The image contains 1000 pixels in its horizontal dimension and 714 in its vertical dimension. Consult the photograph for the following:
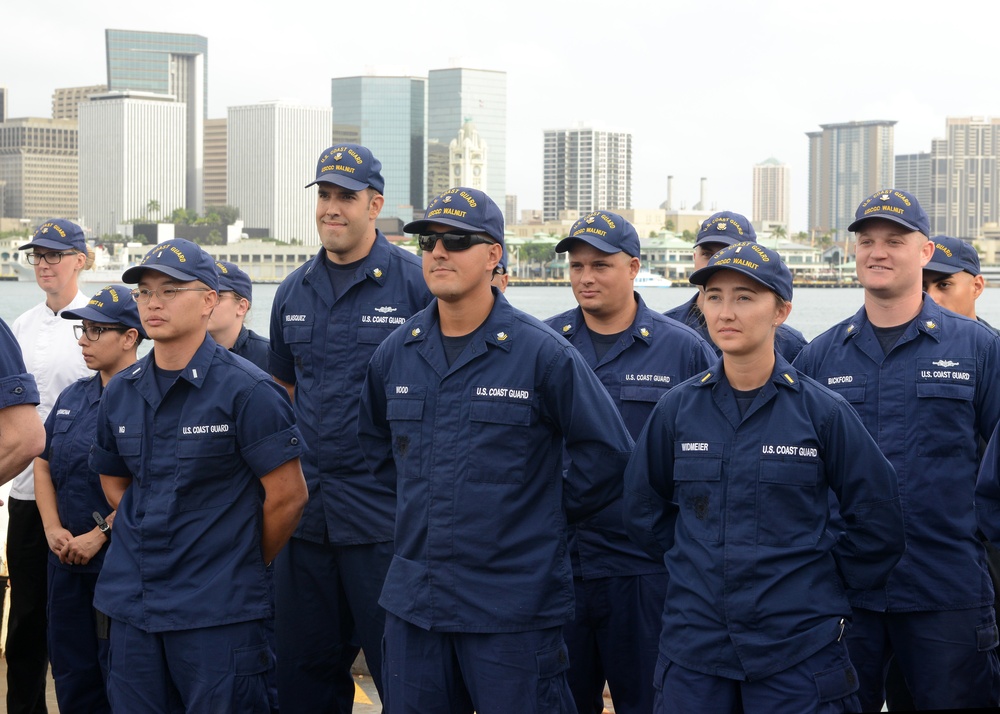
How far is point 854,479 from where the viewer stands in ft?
11.0

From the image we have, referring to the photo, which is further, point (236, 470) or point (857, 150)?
point (857, 150)

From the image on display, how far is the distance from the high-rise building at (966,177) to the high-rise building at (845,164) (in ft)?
50.5

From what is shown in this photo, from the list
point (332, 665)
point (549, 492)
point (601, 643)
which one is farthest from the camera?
point (332, 665)

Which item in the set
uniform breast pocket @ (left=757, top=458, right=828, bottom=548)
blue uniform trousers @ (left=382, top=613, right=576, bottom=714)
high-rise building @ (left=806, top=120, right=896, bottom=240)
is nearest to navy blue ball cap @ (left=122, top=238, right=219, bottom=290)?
blue uniform trousers @ (left=382, top=613, right=576, bottom=714)

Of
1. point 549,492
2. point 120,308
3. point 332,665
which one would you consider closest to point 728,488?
point 549,492

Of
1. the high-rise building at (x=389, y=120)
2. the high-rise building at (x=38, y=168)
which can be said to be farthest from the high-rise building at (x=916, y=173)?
the high-rise building at (x=38, y=168)

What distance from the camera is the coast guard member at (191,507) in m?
3.71

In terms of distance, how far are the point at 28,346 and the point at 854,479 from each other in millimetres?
3783

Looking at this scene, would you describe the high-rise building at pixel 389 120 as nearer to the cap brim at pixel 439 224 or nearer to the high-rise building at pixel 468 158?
the high-rise building at pixel 468 158

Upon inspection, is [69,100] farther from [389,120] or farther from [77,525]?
[77,525]

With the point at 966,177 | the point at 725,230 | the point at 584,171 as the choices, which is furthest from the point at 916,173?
the point at 725,230

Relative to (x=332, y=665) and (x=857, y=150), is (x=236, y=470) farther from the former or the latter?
(x=857, y=150)

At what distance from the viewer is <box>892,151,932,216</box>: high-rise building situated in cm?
8250

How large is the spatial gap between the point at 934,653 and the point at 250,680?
6.89 ft
